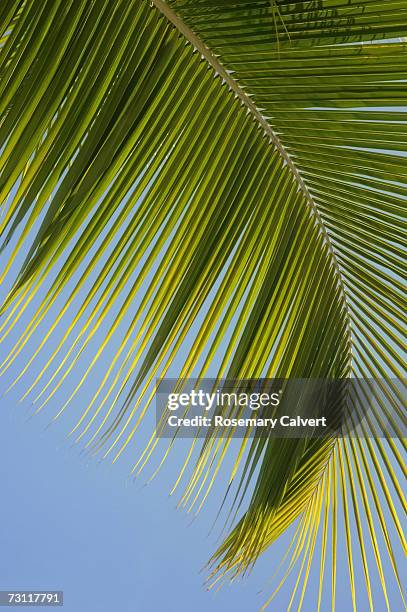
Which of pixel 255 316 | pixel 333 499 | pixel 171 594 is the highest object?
pixel 171 594

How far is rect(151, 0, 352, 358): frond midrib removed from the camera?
3.32ft

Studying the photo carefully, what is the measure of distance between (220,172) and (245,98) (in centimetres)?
11

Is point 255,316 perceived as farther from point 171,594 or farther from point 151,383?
point 171,594

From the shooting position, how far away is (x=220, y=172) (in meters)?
1.12

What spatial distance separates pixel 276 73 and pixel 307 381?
53 cm

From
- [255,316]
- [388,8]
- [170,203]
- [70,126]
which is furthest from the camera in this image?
[255,316]

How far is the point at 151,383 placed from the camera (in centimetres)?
115

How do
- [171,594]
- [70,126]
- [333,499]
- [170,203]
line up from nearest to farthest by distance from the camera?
[70,126], [170,203], [333,499], [171,594]

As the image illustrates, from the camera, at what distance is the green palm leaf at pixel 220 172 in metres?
0.97

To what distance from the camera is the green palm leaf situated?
38.4 inches

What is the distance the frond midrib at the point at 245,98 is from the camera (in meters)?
1.01

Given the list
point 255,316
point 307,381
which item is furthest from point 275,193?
point 307,381

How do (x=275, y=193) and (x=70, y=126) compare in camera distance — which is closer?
(x=70, y=126)

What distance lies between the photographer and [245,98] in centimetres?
108
